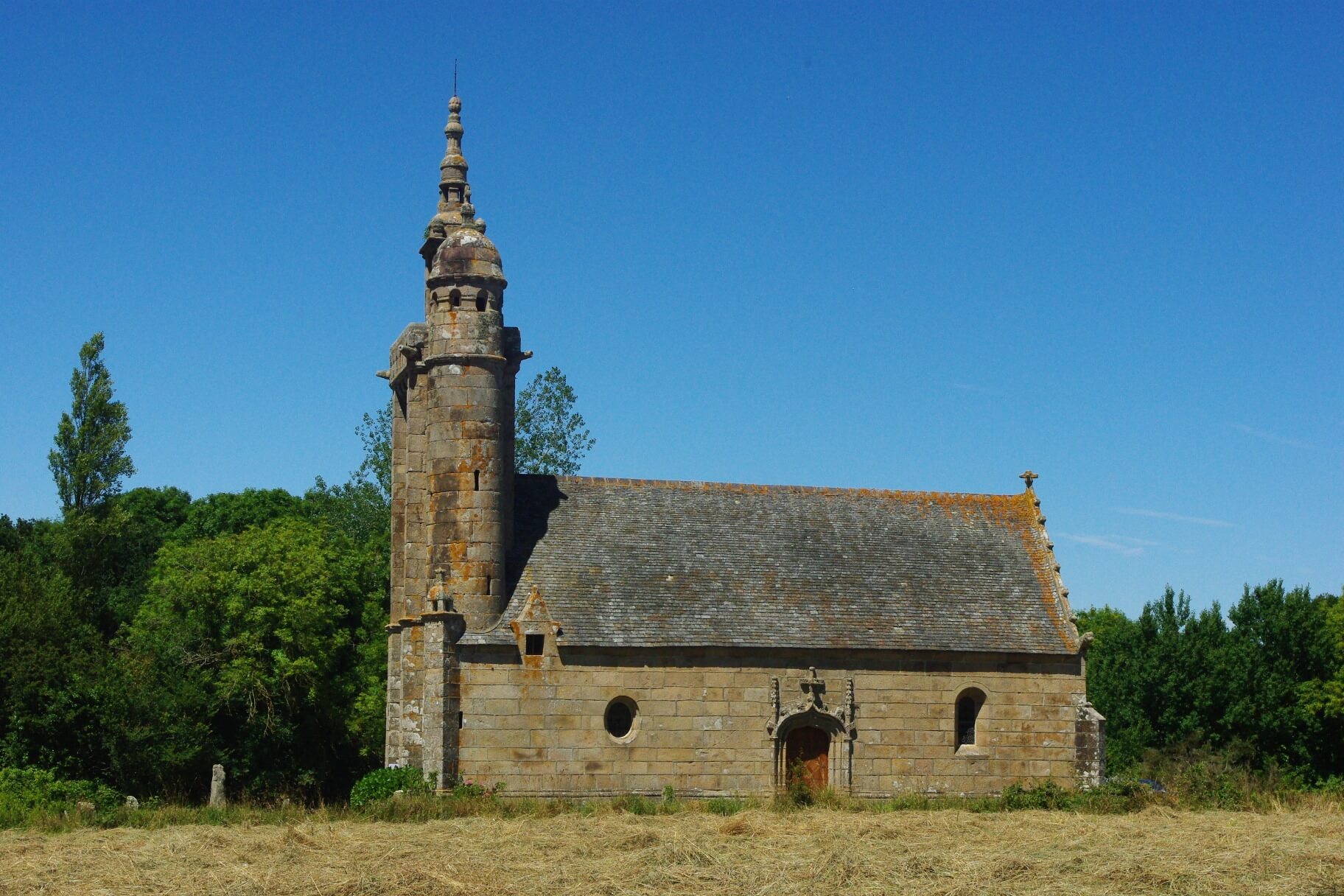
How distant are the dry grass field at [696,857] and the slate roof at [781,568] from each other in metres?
5.95

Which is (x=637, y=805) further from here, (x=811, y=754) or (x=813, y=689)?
(x=813, y=689)

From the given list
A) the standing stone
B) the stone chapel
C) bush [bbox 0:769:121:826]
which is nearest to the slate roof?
the stone chapel

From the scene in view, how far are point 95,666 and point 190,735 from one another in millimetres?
2771

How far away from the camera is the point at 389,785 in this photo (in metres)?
29.8

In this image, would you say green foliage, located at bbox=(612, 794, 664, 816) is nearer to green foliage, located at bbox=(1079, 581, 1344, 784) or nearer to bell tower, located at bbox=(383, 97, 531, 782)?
bell tower, located at bbox=(383, 97, 531, 782)

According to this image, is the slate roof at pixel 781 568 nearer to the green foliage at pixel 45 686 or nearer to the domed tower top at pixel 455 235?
the domed tower top at pixel 455 235

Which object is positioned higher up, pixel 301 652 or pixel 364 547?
pixel 364 547

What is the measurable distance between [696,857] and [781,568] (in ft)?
42.0

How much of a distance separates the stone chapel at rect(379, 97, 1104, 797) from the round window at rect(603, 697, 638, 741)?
53 millimetres

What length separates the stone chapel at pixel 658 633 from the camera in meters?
30.7

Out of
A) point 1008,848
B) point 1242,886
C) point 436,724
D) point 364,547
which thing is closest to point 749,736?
point 436,724

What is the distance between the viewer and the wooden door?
31.8 metres

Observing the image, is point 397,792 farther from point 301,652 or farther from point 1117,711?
point 1117,711

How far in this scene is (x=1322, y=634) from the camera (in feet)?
149
